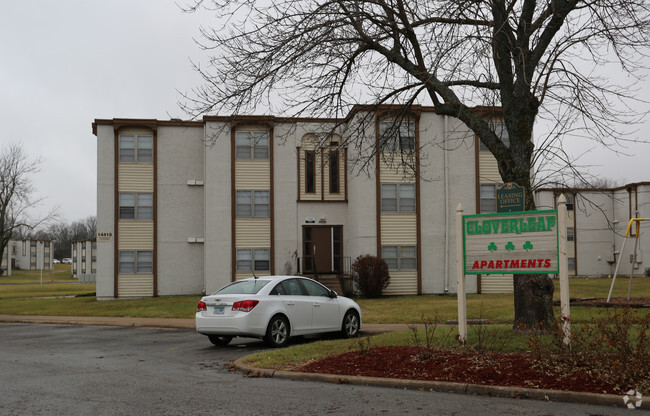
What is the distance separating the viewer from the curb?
24.7 feet

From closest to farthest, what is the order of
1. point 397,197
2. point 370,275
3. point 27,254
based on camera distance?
point 370,275, point 397,197, point 27,254

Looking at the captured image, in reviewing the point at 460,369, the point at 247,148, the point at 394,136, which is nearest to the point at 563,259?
the point at 460,369

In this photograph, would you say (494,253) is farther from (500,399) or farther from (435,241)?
(435,241)

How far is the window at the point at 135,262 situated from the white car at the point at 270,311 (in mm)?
18472

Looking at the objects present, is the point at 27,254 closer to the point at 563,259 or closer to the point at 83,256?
the point at 83,256

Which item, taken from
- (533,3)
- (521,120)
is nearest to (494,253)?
(521,120)

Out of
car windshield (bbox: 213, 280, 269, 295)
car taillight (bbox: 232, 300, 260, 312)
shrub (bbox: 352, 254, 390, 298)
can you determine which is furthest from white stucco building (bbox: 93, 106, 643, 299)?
car taillight (bbox: 232, 300, 260, 312)

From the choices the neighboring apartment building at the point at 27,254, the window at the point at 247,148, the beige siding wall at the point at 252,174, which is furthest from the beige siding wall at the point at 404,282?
the neighboring apartment building at the point at 27,254

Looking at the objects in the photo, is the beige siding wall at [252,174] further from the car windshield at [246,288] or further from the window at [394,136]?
the car windshield at [246,288]

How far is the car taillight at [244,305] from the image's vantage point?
13875 mm

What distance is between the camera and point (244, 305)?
13.9 m

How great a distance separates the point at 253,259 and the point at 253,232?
129 centimetres

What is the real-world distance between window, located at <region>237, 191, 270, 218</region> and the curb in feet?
73.1

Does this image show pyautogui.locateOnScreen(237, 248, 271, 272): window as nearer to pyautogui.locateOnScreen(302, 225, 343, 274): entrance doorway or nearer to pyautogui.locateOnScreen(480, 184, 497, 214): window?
pyautogui.locateOnScreen(302, 225, 343, 274): entrance doorway
